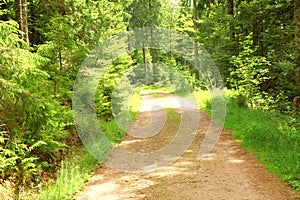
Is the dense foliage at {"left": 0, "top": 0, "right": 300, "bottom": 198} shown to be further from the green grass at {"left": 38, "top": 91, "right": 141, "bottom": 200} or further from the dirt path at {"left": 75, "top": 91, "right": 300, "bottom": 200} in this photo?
the dirt path at {"left": 75, "top": 91, "right": 300, "bottom": 200}

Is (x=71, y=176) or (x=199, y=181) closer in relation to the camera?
(x=199, y=181)

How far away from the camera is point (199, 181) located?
6.34 metres

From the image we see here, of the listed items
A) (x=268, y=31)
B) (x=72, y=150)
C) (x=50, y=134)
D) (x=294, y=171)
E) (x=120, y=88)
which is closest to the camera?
(x=294, y=171)

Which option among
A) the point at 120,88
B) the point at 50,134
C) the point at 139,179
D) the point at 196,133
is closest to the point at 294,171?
the point at 139,179

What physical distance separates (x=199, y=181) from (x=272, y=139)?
10.6ft

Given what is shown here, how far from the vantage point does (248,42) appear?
46.5 feet

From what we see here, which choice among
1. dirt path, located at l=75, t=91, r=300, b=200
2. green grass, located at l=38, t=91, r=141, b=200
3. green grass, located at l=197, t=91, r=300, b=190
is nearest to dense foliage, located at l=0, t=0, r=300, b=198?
green grass, located at l=197, t=91, r=300, b=190

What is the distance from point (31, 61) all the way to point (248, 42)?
10.7m

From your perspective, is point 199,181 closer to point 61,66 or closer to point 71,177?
point 71,177

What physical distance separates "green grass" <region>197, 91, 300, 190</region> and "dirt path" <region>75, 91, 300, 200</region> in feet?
0.83

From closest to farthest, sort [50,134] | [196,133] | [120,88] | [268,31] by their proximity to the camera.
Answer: [50,134] → [196,133] → [268,31] → [120,88]

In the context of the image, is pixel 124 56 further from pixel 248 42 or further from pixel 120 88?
pixel 248 42

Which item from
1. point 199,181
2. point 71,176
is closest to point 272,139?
point 199,181

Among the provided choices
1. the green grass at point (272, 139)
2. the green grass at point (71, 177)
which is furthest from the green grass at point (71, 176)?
the green grass at point (272, 139)
